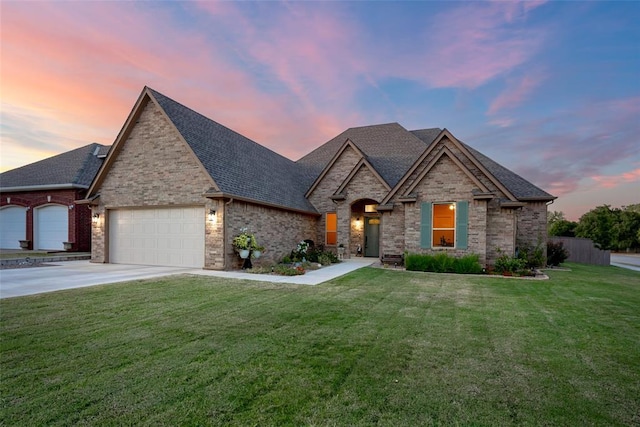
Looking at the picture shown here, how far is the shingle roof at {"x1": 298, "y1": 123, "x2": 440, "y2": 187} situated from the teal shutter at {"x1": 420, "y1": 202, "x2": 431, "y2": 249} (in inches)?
180

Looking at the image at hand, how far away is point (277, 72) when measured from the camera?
16141 millimetres

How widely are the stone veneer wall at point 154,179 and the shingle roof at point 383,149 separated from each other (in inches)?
410

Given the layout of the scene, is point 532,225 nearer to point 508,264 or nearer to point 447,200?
point 508,264

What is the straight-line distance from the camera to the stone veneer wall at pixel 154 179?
12118 millimetres

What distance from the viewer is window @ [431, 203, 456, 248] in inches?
517

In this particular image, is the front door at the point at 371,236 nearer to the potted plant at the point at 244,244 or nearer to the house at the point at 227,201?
the house at the point at 227,201

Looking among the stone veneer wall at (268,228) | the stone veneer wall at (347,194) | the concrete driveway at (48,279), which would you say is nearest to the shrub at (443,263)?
the stone veneer wall at (347,194)

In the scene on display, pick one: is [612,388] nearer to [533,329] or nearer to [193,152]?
[533,329]

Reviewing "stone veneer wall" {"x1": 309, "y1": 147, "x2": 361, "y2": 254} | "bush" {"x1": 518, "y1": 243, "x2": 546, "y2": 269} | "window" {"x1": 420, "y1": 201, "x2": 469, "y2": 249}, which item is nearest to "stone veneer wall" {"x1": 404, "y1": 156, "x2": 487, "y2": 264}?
"window" {"x1": 420, "y1": 201, "x2": 469, "y2": 249}

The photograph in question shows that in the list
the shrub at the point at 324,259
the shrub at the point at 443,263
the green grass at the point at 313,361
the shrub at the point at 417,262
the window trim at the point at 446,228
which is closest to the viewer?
the green grass at the point at 313,361

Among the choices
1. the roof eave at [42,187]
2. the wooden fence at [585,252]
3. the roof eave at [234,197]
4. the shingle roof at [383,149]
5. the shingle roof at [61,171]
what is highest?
the shingle roof at [383,149]

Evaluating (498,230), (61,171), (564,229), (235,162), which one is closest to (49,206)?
(61,171)

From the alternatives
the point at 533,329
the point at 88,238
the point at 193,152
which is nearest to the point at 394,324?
the point at 533,329

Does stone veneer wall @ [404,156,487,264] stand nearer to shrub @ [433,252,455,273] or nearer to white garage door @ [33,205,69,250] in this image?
shrub @ [433,252,455,273]
